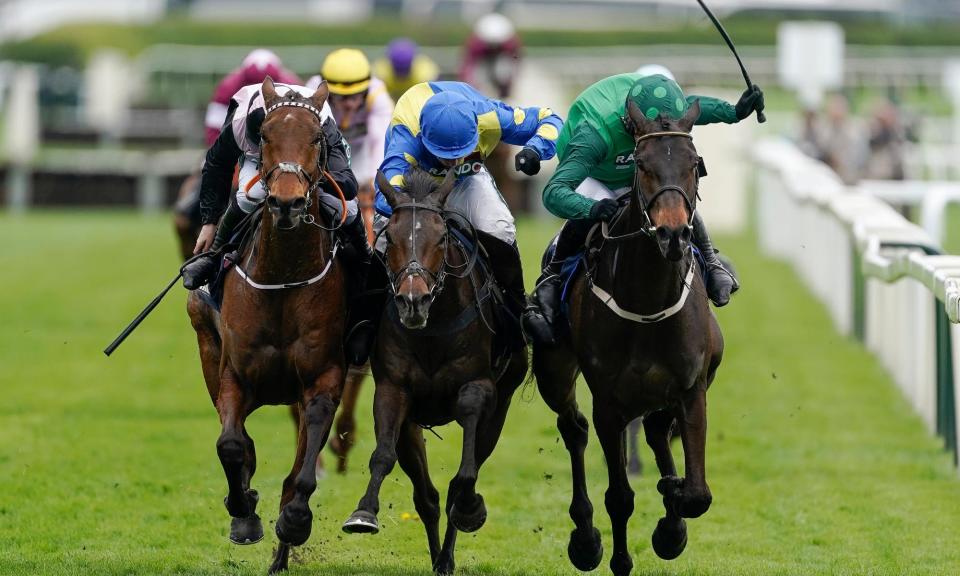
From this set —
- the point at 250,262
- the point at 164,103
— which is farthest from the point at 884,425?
the point at 164,103

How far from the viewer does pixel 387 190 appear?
6727 millimetres

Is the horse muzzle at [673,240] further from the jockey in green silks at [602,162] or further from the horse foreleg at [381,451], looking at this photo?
the horse foreleg at [381,451]

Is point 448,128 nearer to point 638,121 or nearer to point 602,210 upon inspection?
point 602,210

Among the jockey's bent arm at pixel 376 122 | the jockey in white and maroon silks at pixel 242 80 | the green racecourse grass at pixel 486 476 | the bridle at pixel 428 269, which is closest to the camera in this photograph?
the bridle at pixel 428 269

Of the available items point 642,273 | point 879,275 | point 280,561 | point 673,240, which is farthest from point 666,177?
point 879,275

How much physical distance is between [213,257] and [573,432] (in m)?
1.73

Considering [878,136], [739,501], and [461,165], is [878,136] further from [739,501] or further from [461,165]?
[461,165]

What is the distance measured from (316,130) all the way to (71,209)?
2130 cm

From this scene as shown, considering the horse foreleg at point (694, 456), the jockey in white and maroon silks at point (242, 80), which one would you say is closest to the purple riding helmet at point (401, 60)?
the jockey in white and maroon silks at point (242, 80)

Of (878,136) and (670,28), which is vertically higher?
(670,28)

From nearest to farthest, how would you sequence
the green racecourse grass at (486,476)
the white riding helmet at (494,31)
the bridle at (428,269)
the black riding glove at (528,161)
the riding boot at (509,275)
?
1. the bridle at (428,269)
2. the black riding glove at (528,161)
3. the riding boot at (509,275)
4. the green racecourse grass at (486,476)
5. the white riding helmet at (494,31)

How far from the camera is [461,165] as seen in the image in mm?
7324

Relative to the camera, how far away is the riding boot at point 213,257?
7.29 metres

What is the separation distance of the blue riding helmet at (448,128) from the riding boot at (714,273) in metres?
0.95
